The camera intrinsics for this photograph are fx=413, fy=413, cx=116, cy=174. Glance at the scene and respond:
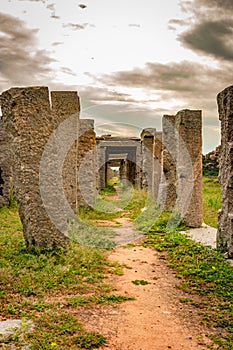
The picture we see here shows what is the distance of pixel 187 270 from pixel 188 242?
80.7 inches

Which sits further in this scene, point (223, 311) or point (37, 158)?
point (37, 158)

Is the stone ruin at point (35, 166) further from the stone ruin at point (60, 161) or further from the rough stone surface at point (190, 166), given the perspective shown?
the rough stone surface at point (190, 166)

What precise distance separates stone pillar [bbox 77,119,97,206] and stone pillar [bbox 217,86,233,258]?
6860 mm

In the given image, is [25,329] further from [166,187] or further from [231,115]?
[166,187]

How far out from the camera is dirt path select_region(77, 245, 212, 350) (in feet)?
13.9

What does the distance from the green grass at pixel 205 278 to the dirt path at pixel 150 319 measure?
0.52 ft

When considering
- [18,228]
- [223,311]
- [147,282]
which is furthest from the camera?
[18,228]

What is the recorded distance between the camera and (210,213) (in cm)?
1328

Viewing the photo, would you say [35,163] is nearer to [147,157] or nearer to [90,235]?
[90,235]

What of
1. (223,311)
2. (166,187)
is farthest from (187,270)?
(166,187)

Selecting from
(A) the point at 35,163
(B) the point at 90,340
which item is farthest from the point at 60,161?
(B) the point at 90,340

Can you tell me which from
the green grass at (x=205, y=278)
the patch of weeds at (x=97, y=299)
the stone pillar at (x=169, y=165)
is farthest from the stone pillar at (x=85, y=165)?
the patch of weeds at (x=97, y=299)

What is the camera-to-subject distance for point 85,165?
46.9ft

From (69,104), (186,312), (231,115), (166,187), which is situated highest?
(69,104)
